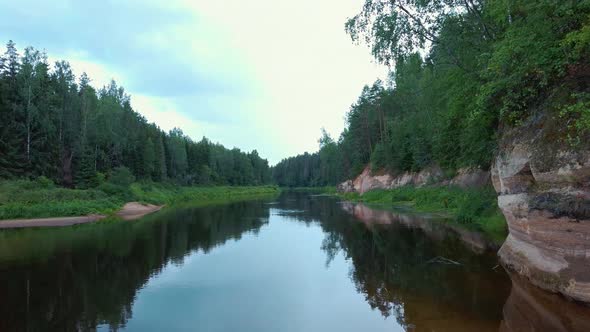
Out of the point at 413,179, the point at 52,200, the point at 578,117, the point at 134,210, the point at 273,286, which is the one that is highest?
the point at 578,117

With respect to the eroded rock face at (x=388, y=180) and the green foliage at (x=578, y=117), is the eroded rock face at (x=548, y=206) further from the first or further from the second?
the eroded rock face at (x=388, y=180)

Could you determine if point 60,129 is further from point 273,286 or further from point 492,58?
point 492,58

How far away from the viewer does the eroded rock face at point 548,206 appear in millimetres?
9109

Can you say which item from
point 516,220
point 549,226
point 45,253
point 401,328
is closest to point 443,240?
point 516,220

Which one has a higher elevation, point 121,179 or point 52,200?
point 121,179

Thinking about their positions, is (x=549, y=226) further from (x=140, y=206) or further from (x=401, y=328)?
(x=140, y=206)

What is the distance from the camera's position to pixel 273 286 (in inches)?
535

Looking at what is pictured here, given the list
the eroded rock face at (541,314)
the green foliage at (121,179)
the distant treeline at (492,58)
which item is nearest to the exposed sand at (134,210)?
the green foliage at (121,179)

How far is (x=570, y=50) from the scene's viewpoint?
9.29 meters

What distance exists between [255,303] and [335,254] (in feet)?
26.3

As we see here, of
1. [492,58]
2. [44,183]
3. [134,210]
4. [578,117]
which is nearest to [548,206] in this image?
[578,117]

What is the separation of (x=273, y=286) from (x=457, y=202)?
23733 millimetres

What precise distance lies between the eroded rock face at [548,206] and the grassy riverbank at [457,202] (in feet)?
29.3

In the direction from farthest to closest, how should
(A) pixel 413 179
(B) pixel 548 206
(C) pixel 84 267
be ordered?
(A) pixel 413 179, (C) pixel 84 267, (B) pixel 548 206
